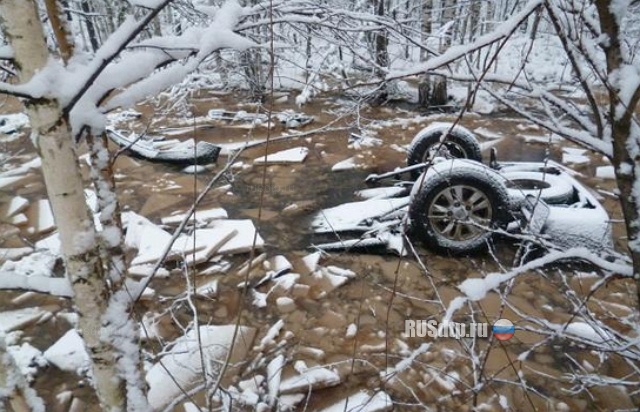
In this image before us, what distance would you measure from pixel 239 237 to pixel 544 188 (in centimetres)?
358

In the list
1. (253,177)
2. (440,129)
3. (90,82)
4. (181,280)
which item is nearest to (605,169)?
(440,129)

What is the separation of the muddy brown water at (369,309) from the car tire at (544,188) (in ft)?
1.82

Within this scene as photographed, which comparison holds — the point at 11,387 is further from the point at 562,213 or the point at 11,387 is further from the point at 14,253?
the point at 562,213

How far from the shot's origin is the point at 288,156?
7.41m

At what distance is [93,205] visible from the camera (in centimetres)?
555

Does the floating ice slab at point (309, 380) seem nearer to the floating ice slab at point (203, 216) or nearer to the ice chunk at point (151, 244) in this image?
the ice chunk at point (151, 244)

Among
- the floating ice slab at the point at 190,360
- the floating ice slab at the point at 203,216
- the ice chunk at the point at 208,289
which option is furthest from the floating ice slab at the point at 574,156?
the floating ice slab at the point at 190,360

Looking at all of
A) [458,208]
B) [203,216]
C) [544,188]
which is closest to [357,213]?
[458,208]

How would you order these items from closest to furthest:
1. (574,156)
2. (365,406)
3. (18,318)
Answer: (365,406) → (18,318) → (574,156)

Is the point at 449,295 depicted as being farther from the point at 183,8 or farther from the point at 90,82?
the point at 90,82

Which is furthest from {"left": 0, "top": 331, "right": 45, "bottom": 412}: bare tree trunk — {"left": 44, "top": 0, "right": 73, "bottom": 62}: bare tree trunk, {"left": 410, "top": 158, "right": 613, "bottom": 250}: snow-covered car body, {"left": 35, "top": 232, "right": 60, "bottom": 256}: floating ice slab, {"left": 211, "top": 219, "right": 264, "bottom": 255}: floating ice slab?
{"left": 35, "top": 232, "right": 60, "bottom": 256}: floating ice slab

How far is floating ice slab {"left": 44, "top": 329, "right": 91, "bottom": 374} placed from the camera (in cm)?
318

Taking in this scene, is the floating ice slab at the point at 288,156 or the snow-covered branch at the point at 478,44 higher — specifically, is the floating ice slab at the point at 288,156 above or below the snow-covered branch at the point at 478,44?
below

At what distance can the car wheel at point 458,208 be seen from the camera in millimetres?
4082
